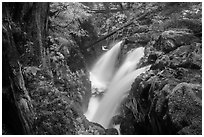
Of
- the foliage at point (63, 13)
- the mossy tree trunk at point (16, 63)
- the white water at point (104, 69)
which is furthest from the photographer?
the white water at point (104, 69)

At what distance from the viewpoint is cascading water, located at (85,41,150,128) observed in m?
9.48

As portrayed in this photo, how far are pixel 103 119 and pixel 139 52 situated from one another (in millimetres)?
3922

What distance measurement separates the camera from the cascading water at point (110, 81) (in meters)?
9.48

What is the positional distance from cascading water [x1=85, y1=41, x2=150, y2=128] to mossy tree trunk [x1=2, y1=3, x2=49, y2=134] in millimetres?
3823

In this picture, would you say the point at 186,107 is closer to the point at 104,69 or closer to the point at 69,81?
the point at 69,81

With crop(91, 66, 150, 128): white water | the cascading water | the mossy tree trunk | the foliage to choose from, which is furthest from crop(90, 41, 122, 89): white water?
the mossy tree trunk

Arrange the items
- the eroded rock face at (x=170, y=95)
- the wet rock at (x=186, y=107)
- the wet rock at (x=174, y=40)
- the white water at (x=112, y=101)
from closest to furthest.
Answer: the wet rock at (x=186, y=107), the eroded rock face at (x=170, y=95), the wet rock at (x=174, y=40), the white water at (x=112, y=101)

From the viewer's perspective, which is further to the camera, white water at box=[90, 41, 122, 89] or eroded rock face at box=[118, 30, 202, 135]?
white water at box=[90, 41, 122, 89]

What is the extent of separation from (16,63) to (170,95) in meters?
3.51

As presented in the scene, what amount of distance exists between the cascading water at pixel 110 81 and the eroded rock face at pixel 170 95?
846 mm

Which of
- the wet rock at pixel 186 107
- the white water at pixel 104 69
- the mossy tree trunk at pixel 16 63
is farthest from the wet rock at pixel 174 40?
the mossy tree trunk at pixel 16 63

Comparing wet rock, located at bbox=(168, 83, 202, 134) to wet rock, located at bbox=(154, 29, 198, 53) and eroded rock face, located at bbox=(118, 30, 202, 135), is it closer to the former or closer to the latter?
eroded rock face, located at bbox=(118, 30, 202, 135)

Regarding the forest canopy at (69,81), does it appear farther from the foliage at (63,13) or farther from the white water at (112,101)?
the white water at (112,101)

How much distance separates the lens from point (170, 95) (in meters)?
6.10
